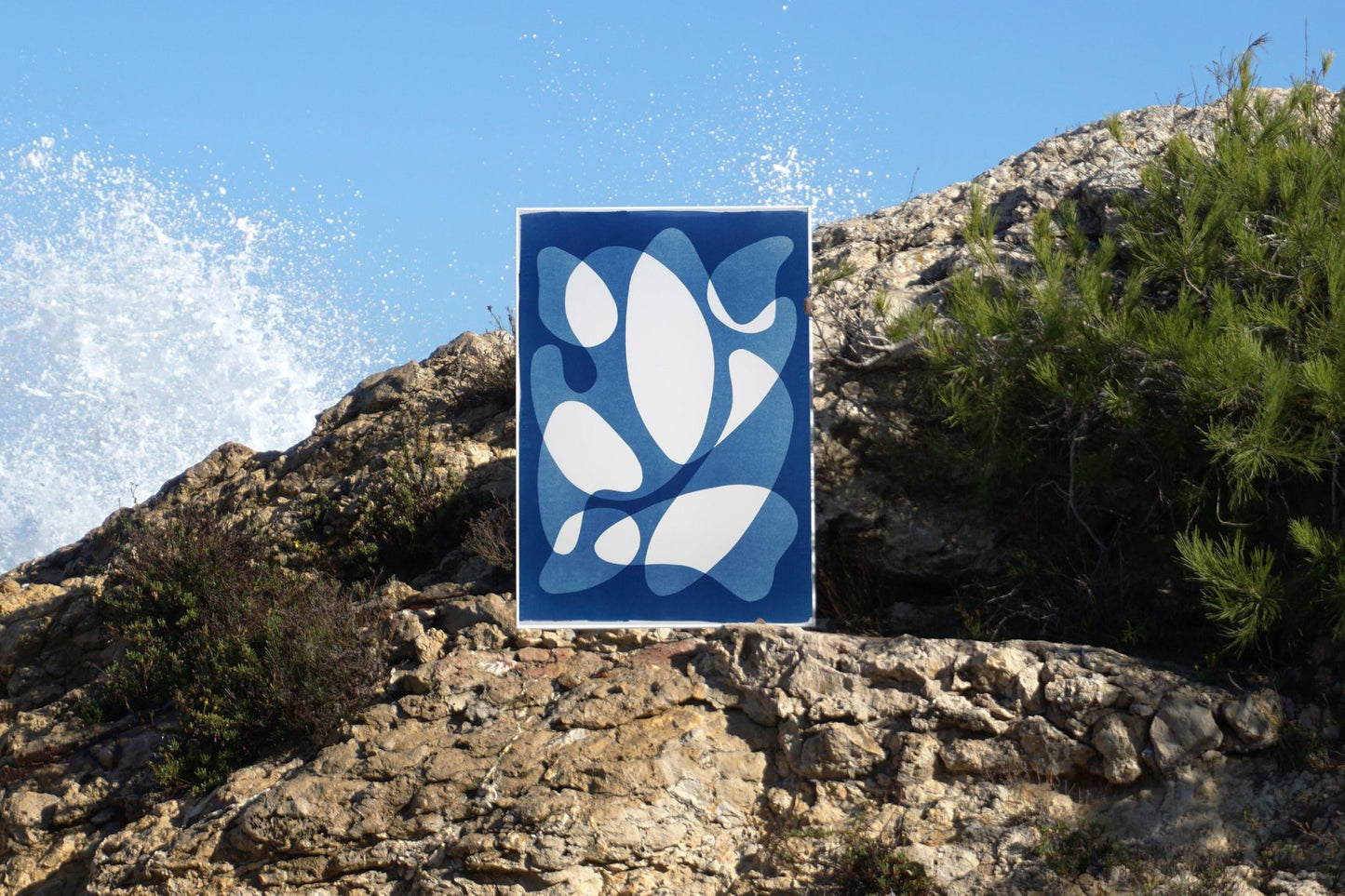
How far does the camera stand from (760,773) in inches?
217

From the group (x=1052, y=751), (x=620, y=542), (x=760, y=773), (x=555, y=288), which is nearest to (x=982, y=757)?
(x=1052, y=751)

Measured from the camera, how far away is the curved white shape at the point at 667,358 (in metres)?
6.48

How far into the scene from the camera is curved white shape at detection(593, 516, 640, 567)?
643 centimetres

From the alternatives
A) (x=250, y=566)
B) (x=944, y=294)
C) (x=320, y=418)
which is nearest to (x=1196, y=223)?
(x=944, y=294)

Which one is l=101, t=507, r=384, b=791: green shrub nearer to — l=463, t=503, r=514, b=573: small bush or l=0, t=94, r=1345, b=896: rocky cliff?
l=0, t=94, r=1345, b=896: rocky cliff

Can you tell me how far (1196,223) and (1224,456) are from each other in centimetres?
133

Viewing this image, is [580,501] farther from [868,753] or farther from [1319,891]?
[1319,891]

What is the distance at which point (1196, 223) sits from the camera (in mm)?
6355

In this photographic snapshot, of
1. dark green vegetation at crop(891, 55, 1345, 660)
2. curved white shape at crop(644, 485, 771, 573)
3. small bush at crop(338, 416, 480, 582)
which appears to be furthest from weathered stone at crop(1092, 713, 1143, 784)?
small bush at crop(338, 416, 480, 582)

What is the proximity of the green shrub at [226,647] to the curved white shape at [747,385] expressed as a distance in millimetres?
2110

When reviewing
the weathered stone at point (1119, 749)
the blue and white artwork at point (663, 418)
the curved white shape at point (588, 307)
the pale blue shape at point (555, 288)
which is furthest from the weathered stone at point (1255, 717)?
the pale blue shape at point (555, 288)

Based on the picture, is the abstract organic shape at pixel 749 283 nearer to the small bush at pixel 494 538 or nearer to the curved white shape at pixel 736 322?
the curved white shape at pixel 736 322

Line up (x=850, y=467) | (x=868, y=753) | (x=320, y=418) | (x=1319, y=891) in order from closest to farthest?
(x=1319, y=891)
(x=868, y=753)
(x=850, y=467)
(x=320, y=418)

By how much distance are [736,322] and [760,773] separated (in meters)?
2.25
